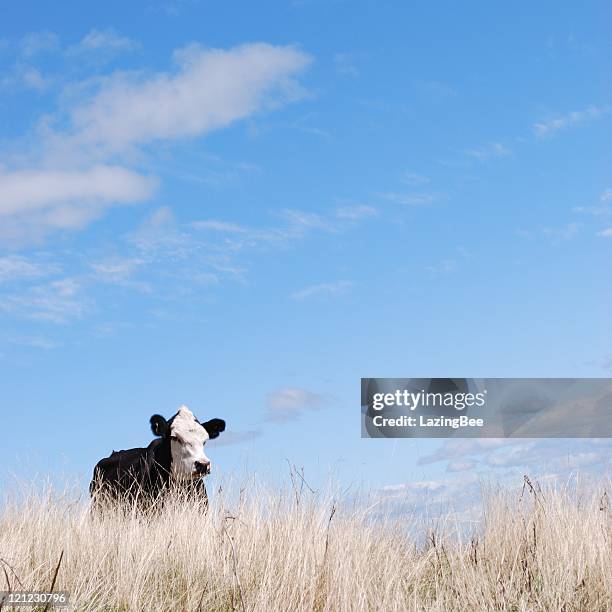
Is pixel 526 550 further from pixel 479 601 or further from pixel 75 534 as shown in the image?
pixel 75 534

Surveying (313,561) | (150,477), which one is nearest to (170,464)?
(150,477)

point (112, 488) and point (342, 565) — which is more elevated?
point (112, 488)

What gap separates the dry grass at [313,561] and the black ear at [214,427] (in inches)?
87.5

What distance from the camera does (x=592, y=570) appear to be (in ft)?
21.8

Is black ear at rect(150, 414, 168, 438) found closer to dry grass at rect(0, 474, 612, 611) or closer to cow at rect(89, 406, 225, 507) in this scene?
cow at rect(89, 406, 225, 507)

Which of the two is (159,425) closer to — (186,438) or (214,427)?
(186,438)

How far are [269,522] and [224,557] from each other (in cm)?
76

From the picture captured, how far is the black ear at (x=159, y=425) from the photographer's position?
10.2 metres

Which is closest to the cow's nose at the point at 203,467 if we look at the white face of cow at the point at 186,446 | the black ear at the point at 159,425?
the white face of cow at the point at 186,446

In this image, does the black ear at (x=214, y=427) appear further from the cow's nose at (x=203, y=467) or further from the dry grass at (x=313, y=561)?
the dry grass at (x=313, y=561)

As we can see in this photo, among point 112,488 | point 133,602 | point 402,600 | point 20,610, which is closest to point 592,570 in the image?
point 402,600

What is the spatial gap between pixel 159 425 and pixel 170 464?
469 mm

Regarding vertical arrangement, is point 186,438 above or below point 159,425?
below

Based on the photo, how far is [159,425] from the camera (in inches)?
403
